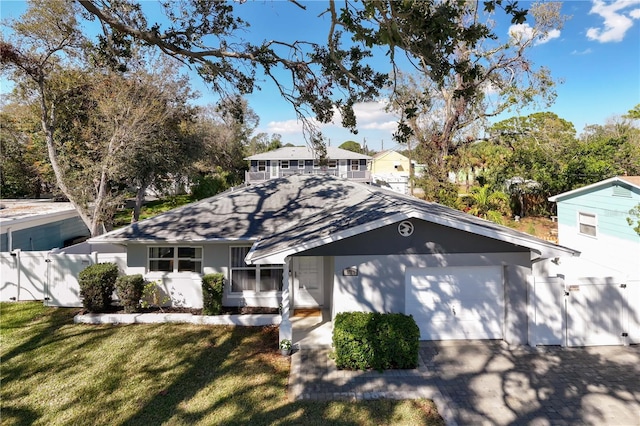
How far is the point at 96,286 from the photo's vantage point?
10.3 meters

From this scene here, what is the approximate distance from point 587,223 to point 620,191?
2.35m

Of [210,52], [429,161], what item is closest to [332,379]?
[210,52]

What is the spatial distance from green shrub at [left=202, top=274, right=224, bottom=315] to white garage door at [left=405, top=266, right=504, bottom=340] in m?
5.36

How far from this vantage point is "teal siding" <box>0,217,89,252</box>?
14.2m

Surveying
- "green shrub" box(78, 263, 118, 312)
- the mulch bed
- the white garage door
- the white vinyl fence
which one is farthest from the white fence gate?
the white vinyl fence

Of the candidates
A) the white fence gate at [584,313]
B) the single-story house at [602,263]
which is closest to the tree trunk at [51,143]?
the white fence gate at [584,313]

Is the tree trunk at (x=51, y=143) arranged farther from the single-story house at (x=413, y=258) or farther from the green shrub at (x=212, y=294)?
the green shrub at (x=212, y=294)

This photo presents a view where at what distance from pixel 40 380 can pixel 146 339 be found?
2.26 meters

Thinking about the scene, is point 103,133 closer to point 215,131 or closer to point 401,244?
point 401,244

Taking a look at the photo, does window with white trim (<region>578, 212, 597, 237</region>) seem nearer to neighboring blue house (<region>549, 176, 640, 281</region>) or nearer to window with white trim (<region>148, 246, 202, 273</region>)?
neighboring blue house (<region>549, 176, 640, 281</region>)

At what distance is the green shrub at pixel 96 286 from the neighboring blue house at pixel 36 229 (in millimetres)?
4772

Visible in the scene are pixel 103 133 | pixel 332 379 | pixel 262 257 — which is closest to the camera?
pixel 332 379

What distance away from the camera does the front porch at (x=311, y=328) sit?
8.78m

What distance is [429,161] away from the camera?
25969 millimetres
